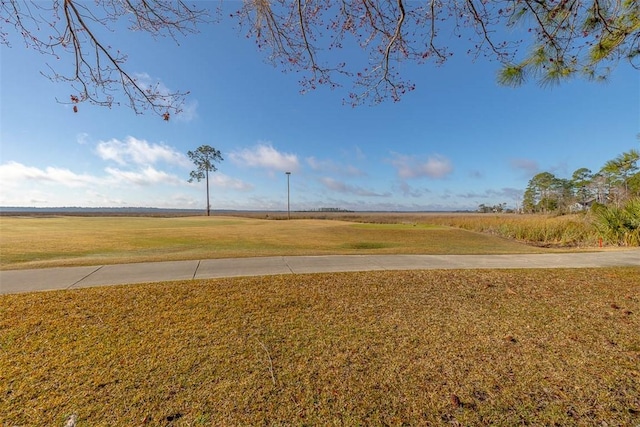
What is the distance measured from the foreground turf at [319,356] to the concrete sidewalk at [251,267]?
1014 millimetres

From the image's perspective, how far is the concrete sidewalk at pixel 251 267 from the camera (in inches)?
226

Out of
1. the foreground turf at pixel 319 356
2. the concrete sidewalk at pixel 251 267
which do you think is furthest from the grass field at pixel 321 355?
the concrete sidewalk at pixel 251 267

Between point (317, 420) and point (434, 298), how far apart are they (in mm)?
3187

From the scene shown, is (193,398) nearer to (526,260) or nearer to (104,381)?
(104,381)

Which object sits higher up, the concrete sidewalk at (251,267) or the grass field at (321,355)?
the concrete sidewalk at (251,267)

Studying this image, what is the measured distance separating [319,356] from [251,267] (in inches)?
169

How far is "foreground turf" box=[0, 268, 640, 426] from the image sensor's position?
2268 mm

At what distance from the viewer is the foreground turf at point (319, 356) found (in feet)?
7.44

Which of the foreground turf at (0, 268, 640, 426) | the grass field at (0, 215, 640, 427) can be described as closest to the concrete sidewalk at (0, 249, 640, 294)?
the grass field at (0, 215, 640, 427)

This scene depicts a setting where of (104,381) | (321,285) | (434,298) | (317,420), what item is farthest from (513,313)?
(104,381)

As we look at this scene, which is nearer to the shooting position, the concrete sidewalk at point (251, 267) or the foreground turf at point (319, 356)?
the foreground turf at point (319, 356)

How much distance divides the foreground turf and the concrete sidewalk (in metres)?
1.01

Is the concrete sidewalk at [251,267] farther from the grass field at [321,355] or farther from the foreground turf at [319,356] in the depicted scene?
the foreground turf at [319,356]

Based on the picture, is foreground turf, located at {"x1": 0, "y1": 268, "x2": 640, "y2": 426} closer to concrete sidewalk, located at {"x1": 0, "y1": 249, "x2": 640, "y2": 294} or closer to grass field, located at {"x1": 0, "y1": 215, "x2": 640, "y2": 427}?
grass field, located at {"x1": 0, "y1": 215, "x2": 640, "y2": 427}
